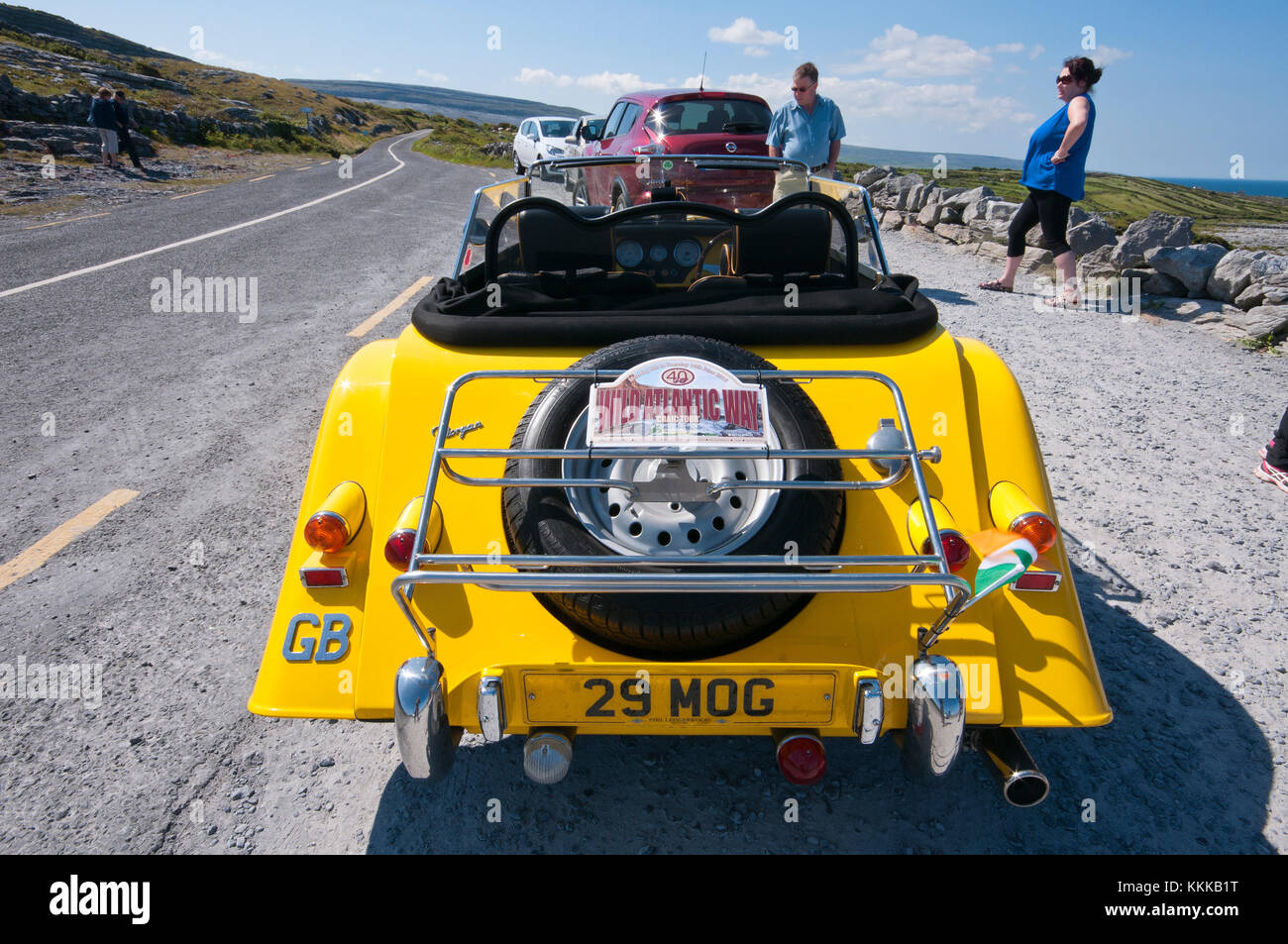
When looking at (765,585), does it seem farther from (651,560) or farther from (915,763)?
(915,763)

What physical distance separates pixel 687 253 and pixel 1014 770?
9.81 ft

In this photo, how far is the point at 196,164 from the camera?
2131 cm

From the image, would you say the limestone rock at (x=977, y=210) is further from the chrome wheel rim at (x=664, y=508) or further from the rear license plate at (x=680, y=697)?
the rear license plate at (x=680, y=697)

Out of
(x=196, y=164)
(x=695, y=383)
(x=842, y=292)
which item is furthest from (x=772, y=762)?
(x=196, y=164)

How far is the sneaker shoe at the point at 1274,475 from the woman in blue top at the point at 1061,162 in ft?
13.2

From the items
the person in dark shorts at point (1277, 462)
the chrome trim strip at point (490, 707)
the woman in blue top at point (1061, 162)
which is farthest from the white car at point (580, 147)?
the woman in blue top at point (1061, 162)

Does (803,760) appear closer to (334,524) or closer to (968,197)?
(334,524)

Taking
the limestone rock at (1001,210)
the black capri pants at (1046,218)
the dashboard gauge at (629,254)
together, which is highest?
the limestone rock at (1001,210)

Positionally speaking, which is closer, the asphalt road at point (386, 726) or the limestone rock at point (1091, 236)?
the asphalt road at point (386, 726)

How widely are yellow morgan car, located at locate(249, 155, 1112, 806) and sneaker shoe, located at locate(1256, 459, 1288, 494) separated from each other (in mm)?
3110

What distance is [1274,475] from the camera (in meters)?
A: 4.52

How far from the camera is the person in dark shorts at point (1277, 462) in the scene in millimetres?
4417

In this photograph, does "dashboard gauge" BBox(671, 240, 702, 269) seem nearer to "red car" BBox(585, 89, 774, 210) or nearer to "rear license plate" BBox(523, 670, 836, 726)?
"rear license plate" BBox(523, 670, 836, 726)
